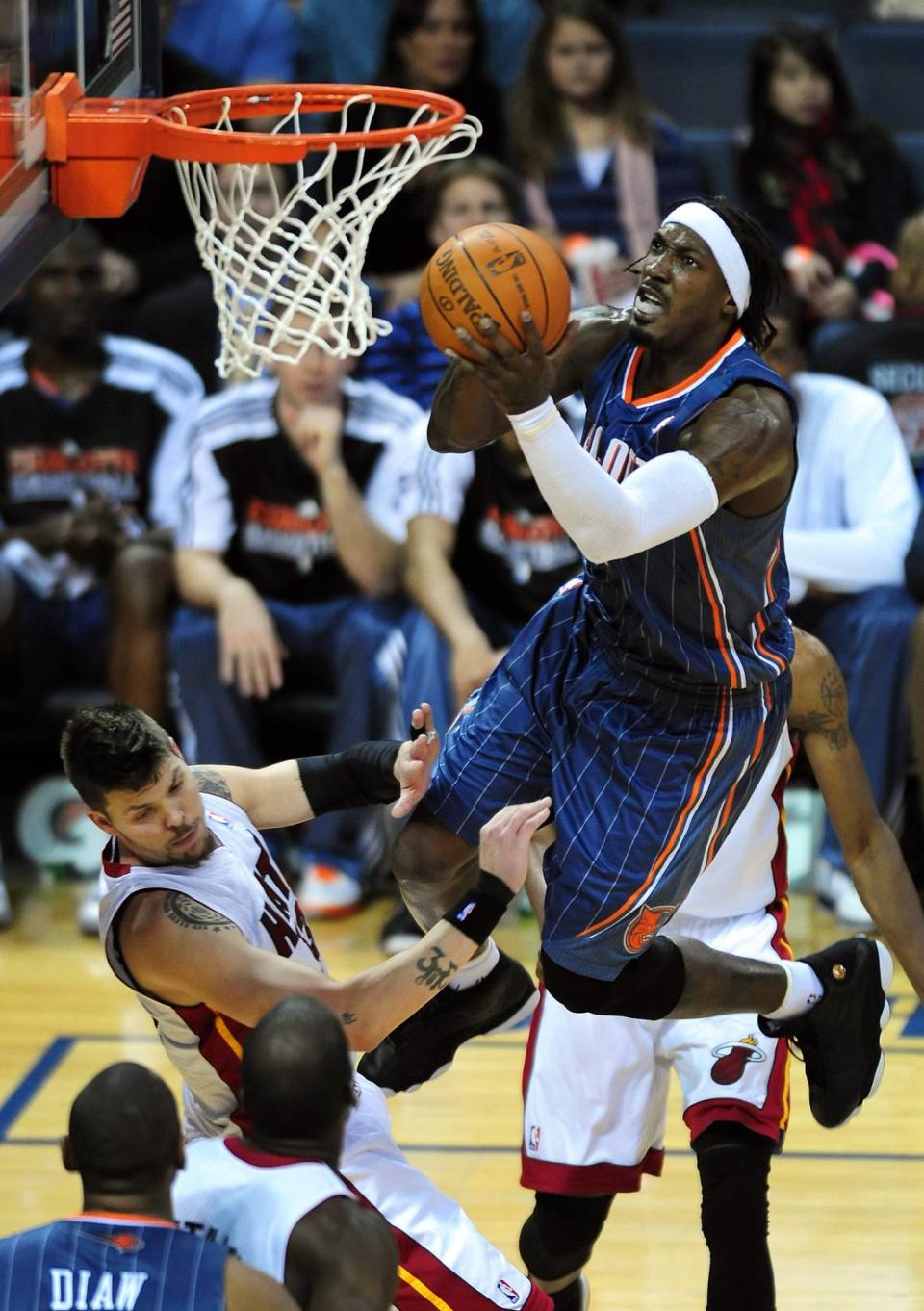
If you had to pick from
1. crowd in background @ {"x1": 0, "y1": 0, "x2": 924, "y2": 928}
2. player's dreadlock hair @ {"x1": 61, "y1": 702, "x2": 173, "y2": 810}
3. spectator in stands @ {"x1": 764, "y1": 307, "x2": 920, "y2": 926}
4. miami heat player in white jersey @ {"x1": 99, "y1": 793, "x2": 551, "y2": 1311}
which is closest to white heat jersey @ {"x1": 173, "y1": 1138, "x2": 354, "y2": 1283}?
miami heat player in white jersey @ {"x1": 99, "y1": 793, "x2": 551, "y2": 1311}

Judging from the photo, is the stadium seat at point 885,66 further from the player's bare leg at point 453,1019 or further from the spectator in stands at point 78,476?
the player's bare leg at point 453,1019

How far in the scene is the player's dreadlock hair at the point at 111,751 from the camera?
4.03 meters

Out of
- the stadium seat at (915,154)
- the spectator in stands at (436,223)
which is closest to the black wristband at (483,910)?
the spectator in stands at (436,223)

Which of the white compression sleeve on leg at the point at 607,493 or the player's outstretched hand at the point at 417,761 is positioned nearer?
the white compression sleeve on leg at the point at 607,493

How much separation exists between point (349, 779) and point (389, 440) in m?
3.10

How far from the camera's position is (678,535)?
3.95 metres

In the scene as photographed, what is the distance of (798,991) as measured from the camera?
461cm

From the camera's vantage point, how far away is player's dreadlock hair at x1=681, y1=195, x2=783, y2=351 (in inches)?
166

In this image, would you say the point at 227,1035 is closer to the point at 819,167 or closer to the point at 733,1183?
the point at 733,1183

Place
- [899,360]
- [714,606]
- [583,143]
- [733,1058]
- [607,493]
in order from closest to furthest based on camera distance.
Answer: [607,493] → [714,606] → [733,1058] → [899,360] → [583,143]

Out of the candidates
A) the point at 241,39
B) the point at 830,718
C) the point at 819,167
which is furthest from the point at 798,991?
the point at 241,39

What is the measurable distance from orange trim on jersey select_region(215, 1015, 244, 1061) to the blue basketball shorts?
0.69m

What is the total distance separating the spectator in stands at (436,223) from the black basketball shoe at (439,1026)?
3.21 meters

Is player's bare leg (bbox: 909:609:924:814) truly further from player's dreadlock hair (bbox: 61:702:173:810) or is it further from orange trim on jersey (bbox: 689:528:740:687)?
player's dreadlock hair (bbox: 61:702:173:810)
